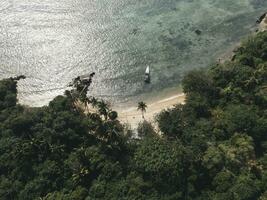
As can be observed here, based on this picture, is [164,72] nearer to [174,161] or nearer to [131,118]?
[131,118]

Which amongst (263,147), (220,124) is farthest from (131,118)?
(263,147)

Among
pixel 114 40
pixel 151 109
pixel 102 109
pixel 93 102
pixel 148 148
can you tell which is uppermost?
pixel 114 40

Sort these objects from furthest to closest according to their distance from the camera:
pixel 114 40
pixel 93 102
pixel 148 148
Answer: pixel 114 40
pixel 93 102
pixel 148 148

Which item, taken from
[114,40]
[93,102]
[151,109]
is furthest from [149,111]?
[114,40]

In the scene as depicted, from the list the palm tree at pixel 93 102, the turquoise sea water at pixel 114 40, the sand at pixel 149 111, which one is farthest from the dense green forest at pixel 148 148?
the turquoise sea water at pixel 114 40

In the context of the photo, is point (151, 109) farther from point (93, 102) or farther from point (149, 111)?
point (93, 102)

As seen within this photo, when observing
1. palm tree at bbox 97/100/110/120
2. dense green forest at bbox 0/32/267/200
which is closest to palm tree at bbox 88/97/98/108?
dense green forest at bbox 0/32/267/200
